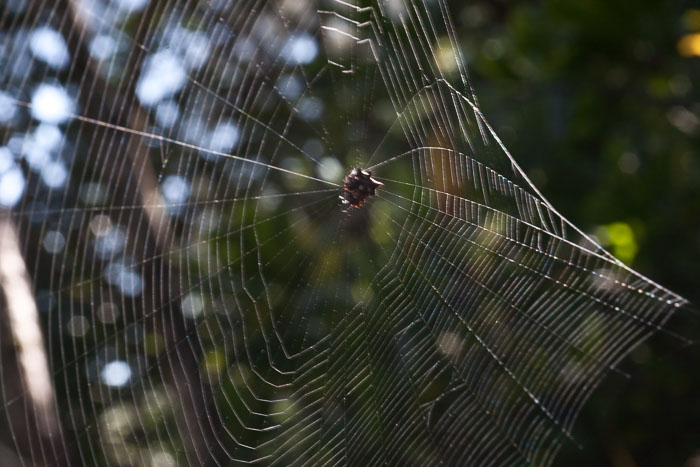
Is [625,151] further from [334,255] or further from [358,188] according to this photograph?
[334,255]

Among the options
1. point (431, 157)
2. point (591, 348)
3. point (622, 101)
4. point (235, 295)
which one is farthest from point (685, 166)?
point (235, 295)

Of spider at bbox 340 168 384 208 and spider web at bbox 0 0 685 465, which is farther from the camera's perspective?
spider at bbox 340 168 384 208

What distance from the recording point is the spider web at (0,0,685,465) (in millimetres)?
2652

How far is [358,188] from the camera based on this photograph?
291 centimetres

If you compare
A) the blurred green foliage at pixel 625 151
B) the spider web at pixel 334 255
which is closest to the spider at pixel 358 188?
the spider web at pixel 334 255

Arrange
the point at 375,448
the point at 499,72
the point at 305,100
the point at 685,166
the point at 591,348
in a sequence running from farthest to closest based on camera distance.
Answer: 1. the point at 305,100
2. the point at 499,72
3. the point at 685,166
4. the point at 591,348
5. the point at 375,448

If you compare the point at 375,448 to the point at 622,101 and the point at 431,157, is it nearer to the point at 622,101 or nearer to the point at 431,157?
the point at 431,157

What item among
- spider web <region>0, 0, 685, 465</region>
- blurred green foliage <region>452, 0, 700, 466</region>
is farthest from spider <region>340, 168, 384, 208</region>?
blurred green foliage <region>452, 0, 700, 466</region>

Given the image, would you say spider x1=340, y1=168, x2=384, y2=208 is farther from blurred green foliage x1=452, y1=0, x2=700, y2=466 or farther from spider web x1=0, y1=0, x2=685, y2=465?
blurred green foliage x1=452, y1=0, x2=700, y2=466

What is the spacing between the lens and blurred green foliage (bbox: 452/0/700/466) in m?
2.89

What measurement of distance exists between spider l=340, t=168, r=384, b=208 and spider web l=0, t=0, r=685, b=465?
0.22 metres

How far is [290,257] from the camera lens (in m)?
3.54

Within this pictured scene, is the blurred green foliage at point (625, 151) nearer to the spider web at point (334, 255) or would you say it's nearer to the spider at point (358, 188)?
the spider web at point (334, 255)

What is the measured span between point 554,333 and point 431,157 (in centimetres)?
95
